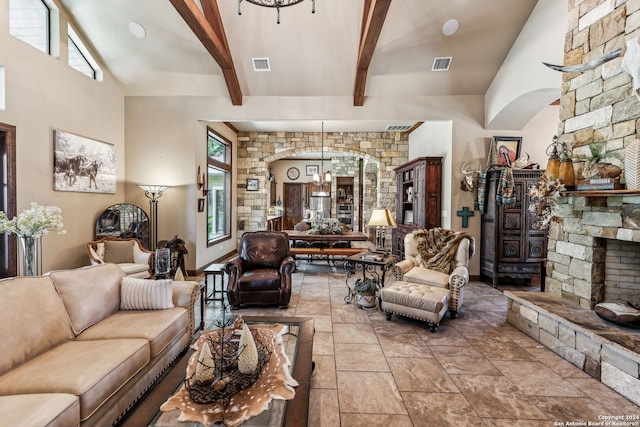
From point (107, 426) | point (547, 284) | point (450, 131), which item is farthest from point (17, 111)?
point (547, 284)

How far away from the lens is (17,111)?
3393 mm

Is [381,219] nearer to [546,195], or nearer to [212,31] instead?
[546,195]

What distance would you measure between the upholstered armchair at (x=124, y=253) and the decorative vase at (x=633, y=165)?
5496 mm

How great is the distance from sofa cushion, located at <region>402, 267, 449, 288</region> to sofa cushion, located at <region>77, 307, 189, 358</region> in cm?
263

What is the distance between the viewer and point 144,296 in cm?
242

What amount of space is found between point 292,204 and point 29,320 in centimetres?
910

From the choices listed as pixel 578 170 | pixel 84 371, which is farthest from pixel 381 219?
pixel 84 371

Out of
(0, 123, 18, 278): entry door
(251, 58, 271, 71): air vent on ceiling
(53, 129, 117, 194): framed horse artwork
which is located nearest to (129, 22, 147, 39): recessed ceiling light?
(251, 58, 271, 71): air vent on ceiling

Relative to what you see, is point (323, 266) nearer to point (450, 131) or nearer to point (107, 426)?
point (450, 131)

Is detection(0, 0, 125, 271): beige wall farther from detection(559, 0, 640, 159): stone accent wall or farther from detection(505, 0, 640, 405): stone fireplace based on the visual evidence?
detection(559, 0, 640, 159): stone accent wall

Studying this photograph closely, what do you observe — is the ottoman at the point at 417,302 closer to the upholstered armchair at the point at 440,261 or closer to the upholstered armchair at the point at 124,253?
the upholstered armchair at the point at 440,261

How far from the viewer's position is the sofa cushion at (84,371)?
1438 mm

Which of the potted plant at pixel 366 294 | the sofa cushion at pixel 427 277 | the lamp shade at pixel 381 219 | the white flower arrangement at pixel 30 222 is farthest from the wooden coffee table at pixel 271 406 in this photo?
the lamp shade at pixel 381 219

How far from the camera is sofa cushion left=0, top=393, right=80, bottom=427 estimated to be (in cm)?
121
